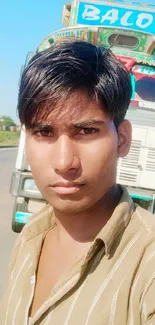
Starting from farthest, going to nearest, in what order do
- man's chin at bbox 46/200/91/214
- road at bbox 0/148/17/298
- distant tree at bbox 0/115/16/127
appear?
distant tree at bbox 0/115/16/127 → road at bbox 0/148/17/298 → man's chin at bbox 46/200/91/214

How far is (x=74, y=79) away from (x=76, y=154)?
20 cm

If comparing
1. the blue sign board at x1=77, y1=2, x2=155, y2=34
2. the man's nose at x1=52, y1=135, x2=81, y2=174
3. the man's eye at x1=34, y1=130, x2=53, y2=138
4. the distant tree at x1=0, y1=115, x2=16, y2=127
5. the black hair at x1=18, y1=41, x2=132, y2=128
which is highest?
the blue sign board at x1=77, y1=2, x2=155, y2=34

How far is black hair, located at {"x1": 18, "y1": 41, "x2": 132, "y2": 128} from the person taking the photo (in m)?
1.24

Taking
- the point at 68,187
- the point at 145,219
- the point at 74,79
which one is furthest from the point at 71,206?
the point at 74,79

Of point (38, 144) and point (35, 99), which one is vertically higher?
point (35, 99)

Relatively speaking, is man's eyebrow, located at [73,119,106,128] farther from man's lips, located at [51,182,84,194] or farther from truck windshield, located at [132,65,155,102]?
truck windshield, located at [132,65,155,102]

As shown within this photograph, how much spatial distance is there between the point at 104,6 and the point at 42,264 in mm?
5135

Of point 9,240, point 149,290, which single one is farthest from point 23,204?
point 149,290

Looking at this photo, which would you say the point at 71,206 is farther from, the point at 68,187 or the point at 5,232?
the point at 5,232

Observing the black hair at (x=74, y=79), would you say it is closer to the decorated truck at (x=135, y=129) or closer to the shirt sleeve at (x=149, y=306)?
the shirt sleeve at (x=149, y=306)

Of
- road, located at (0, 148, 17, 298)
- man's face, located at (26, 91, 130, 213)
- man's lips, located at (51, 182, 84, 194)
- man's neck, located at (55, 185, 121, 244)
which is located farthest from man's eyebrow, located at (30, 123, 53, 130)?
road, located at (0, 148, 17, 298)

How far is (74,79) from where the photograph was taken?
1.25 meters

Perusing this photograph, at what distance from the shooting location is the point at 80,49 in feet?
4.23

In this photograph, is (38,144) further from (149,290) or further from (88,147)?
(149,290)
